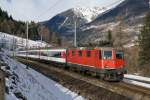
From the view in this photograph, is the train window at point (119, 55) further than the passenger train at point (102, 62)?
Yes

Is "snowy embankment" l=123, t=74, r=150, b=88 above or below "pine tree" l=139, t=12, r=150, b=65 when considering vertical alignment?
below

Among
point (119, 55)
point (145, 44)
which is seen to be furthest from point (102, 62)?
point (145, 44)

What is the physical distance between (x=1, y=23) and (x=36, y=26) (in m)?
19.2

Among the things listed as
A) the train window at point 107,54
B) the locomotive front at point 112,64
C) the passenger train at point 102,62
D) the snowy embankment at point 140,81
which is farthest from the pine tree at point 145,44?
the train window at point 107,54

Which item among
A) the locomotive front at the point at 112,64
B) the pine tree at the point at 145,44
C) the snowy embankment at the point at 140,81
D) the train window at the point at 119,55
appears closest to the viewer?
the snowy embankment at the point at 140,81

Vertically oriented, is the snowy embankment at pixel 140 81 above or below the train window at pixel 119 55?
below

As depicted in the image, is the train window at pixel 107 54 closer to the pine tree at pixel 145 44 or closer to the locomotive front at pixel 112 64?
the locomotive front at pixel 112 64

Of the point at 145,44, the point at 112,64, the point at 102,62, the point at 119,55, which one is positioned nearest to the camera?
the point at 102,62

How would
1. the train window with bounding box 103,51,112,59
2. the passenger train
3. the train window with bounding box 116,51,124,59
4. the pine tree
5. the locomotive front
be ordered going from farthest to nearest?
the pine tree → the train window with bounding box 116,51,124,59 → the train window with bounding box 103,51,112,59 → the passenger train → the locomotive front

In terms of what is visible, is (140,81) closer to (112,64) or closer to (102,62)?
(112,64)

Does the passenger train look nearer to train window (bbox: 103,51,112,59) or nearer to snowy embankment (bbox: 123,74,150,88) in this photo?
train window (bbox: 103,51,112,59)

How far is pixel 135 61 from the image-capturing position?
207 ft

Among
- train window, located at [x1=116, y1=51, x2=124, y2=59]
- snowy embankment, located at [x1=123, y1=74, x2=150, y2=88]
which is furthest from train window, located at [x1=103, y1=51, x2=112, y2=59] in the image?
snowy embankment, located at [x1=123, y1=74, x2=150, y2=88]

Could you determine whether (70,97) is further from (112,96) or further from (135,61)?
(135,61)
